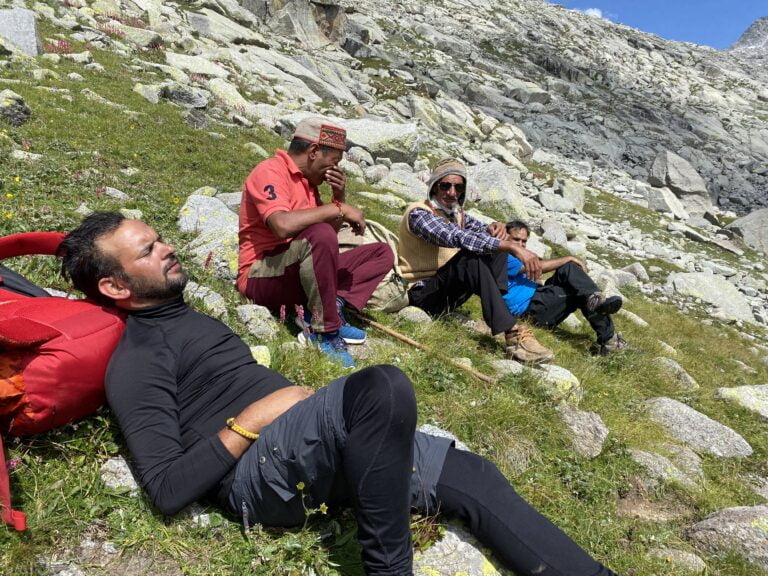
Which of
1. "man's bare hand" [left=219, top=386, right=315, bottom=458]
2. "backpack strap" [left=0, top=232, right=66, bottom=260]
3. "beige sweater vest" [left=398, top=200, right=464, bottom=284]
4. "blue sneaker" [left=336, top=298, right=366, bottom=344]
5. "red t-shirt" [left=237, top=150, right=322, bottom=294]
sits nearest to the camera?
"man's bare hand" [left=219, top=386, right=315, bottom=458]

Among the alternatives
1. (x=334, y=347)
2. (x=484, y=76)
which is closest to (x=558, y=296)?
(x=334, y=347)

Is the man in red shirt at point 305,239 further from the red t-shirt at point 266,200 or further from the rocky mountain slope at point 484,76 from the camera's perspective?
the rocky mountain slope at point 484,76

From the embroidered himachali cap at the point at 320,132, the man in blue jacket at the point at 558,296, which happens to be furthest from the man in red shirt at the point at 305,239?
the man in blue jacket at the point at 558,296

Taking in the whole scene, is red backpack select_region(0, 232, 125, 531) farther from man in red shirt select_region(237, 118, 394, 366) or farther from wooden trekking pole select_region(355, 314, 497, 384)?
wooden trekking pole select_region(355, 314, 497, 384)

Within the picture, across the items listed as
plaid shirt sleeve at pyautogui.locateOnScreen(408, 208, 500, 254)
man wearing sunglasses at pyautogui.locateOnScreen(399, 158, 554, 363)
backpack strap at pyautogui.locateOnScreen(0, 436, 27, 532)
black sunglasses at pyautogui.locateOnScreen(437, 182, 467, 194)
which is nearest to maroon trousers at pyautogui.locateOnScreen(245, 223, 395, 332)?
plaid shirt sleeve at pyautogui.locateOnScreen(408, 208, 500, 254)

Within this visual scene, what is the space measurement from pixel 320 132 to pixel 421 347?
2.74 meters

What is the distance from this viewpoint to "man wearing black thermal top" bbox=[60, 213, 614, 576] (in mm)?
2553

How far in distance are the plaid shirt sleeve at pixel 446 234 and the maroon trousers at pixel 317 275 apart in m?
0.67

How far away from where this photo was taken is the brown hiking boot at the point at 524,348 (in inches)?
237

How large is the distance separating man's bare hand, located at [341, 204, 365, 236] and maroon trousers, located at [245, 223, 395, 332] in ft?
1.23

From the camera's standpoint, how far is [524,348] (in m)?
6.10

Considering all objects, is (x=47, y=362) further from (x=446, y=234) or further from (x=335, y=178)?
(x=446, y=234)

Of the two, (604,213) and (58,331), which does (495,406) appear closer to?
(58,331)

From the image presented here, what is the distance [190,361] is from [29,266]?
282cm
